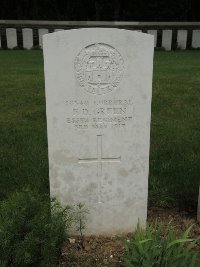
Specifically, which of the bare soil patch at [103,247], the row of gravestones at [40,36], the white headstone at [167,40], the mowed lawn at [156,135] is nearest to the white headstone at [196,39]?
the row of gravestones at [40,36]

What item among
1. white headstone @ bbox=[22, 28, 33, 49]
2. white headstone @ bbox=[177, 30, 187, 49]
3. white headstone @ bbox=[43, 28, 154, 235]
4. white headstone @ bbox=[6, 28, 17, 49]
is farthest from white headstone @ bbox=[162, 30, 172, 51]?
white headstone @ bbox=[43, 28, 154, 235]

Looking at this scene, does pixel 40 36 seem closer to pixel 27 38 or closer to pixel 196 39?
pixel 27 38

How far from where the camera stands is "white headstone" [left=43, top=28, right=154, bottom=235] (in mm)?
2721

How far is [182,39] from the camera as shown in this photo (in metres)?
13.2

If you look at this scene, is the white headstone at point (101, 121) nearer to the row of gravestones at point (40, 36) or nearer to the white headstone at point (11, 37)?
the row of gravestones at point (40, 36)

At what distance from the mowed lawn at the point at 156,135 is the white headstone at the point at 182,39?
4962 millimetres

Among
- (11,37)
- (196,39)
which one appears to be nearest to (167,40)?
(196,39)

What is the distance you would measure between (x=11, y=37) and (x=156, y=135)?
9163 millimetres

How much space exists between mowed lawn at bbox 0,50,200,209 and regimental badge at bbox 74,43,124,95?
1.05 m

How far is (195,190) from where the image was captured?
3.83 m

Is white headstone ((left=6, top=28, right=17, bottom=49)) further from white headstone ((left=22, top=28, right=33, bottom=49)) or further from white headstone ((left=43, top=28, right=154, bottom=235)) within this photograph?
white headstone ((left=43, top=28, right=154, bottom=235))
